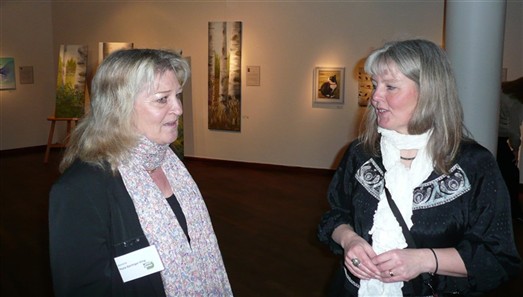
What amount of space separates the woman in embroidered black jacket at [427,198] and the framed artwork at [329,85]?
7.68 meters

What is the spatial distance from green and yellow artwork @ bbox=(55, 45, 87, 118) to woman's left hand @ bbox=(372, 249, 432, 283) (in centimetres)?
1111

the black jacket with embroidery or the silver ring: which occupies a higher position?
the black jacket with embroidery

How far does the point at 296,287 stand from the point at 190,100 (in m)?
7.04

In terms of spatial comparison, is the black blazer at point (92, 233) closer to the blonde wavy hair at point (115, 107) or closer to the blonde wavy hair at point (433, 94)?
the blonde wavy hair at point (115, 107)

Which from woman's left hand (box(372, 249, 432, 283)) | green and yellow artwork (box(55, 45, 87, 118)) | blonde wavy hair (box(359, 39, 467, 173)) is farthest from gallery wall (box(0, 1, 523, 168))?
woman's left hand (box(372, 249, 432, 283))

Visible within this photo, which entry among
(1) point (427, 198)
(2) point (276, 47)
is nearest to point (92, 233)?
(1) point (427, 198)

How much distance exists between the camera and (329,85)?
980 centimetres

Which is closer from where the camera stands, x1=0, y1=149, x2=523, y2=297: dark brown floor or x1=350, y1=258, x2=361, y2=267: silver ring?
x1=350, y1=258, x2=361, y2=267: silver ring

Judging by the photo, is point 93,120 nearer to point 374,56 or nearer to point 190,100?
point 374,56

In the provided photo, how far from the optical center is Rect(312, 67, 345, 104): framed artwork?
9.74 m

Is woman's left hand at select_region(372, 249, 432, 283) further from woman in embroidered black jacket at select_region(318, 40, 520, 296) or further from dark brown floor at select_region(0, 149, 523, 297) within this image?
dark brown floor at select_region(0, 149, 523, 297)

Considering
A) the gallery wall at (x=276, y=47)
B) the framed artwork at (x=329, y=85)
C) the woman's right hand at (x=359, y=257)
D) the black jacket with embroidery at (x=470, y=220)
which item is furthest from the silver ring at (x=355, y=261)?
the framed artwork at (x=329, y=85)

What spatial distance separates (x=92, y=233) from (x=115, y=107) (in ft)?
1.73

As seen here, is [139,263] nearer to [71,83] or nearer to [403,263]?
[403,263]
